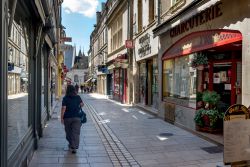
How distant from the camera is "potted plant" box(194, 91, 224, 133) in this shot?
32.5 ft

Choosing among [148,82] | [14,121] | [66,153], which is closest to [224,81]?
[66,153]

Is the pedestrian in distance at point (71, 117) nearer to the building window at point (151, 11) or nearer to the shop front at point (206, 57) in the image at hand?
the shop front at point (206, 57)

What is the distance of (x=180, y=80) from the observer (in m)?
13.2

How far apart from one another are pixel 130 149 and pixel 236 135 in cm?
365

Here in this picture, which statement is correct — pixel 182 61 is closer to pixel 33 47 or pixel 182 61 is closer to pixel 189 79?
pixel 189 79

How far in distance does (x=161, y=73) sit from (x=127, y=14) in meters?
10.4

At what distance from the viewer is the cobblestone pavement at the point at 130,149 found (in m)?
7.38

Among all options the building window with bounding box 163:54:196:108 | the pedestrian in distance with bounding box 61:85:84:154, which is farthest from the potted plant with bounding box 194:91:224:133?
the pedestrian in distance with bounding box 61:85:84:154

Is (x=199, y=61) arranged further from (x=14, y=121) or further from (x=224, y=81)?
(x=14, y=121)

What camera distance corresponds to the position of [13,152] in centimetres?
527

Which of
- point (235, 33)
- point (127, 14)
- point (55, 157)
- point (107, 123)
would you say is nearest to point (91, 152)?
point (55, 157)

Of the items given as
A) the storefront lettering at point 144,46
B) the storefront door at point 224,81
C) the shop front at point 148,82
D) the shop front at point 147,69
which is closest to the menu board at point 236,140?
the storefront door at point 224,81

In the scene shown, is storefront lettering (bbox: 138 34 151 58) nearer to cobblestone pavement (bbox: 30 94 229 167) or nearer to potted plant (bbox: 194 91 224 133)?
cobblestone pavement (bbox: 30 94 229 167)

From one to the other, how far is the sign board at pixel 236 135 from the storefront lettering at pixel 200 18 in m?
4.38
